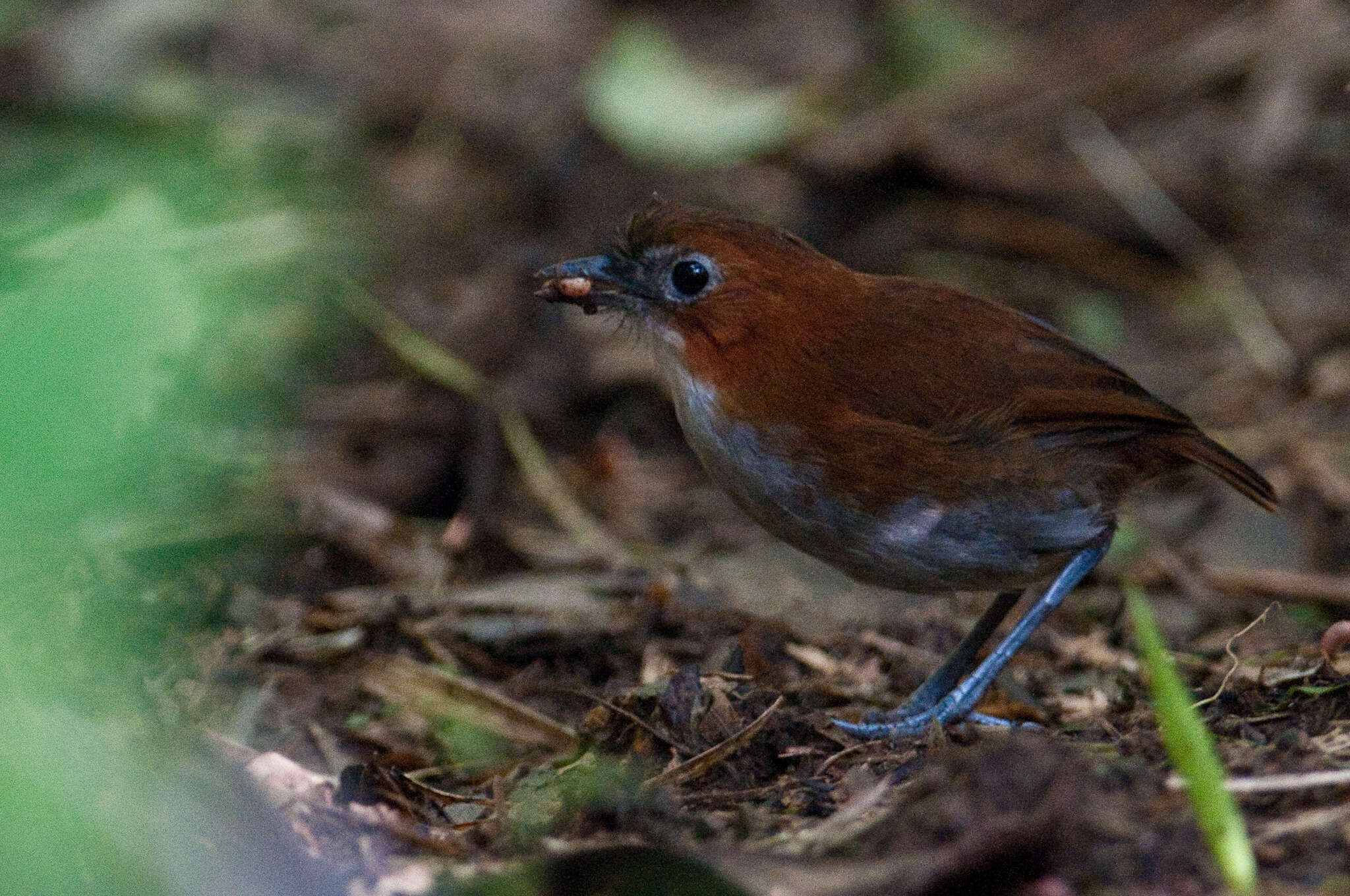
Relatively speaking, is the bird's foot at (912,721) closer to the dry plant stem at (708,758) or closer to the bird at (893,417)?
the bird at (893,417)

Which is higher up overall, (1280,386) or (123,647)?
(123,647)

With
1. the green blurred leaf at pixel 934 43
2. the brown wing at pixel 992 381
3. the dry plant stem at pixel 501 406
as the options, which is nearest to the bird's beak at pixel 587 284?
the brown wing at pixel 992 381

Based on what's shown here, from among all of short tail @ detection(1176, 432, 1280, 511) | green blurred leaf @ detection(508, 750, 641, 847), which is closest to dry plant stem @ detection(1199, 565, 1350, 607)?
short tail @ detection(1176, 432, 1280, 511)

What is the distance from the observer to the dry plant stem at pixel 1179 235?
21.3 feet

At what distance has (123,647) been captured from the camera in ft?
12.9

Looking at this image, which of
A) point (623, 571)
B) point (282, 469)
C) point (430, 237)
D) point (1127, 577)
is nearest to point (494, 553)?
point (623, 571)

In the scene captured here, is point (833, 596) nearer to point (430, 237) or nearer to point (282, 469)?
Result: point (282, 469)

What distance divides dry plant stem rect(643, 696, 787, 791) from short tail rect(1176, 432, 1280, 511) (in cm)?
130

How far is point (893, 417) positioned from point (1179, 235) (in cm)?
436

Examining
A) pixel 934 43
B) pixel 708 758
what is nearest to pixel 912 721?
pixel 708 758

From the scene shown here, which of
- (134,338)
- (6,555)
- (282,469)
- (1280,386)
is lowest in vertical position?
(1280,386)

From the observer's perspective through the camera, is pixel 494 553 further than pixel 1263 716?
Yes

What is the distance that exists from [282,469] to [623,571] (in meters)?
1.44

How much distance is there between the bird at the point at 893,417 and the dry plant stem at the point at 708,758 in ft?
0.92
